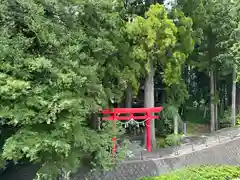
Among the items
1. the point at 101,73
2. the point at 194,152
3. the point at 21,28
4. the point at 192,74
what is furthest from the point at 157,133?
the point at 21,28

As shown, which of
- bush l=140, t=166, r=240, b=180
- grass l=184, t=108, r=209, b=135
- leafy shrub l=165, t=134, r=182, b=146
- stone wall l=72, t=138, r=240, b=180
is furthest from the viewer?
grass l=184, t=108, r=209, b=135

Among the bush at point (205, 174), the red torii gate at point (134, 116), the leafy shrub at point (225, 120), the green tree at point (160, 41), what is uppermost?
the green tree at point (160, 41)

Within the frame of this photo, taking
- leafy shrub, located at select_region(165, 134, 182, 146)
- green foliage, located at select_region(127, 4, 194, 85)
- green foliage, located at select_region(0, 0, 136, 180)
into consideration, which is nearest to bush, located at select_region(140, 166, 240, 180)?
green foliage, located at select_region(0, 0, 136, 180)

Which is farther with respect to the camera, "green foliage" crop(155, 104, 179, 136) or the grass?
the grass

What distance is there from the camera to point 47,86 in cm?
882

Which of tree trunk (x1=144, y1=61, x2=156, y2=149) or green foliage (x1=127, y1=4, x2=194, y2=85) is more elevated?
green foliage (x1=127, y1=4, x2=194, y2=85)

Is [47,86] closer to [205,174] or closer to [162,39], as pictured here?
[205,174]

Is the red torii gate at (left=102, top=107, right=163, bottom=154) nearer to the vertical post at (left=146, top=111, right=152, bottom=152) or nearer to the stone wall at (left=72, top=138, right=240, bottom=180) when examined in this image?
the vertical post at (left=146, top=111, right=152, bottom=152)

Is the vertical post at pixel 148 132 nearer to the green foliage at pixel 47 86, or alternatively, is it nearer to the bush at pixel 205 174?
the bush at pixel 205 174

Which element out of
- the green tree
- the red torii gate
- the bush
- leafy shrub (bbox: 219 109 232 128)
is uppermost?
the green tree

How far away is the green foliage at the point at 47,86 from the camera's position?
8430mm

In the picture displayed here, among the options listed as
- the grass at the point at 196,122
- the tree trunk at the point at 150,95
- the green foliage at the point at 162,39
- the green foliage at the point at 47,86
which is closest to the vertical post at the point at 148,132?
the tree trunk at the point at 150,95

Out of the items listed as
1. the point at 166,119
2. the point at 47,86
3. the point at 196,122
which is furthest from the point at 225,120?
the point at 47,86

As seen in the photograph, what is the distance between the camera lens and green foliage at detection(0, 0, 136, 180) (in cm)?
843
